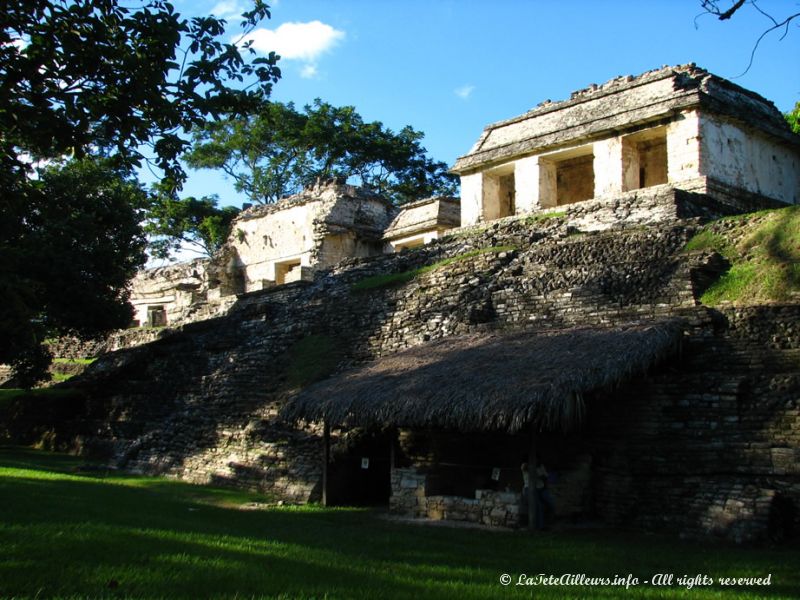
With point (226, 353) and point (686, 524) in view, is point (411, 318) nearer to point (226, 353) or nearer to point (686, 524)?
point (226, 353)

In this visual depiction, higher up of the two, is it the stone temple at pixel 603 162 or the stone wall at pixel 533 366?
the stone temple at pixel 603 162

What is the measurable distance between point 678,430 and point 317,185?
53.9 feet

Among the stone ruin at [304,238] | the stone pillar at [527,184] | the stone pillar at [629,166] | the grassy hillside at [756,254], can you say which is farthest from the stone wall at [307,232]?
the grassy hillside at [756,254]

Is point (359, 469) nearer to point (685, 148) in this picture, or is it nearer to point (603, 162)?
point (603, 162)

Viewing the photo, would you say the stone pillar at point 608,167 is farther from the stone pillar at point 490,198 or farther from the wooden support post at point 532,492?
the wooden support post at point 532,492

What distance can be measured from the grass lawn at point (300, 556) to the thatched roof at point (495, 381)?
3.73 ft

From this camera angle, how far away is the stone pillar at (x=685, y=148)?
48.3 feet

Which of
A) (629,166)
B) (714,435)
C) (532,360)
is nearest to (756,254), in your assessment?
(714,435)

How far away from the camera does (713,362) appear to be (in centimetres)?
903

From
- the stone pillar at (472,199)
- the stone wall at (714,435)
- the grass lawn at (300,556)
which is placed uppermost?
the stone pillar at (472,199)

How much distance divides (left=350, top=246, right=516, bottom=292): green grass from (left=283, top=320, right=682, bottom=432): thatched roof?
339 centimetres

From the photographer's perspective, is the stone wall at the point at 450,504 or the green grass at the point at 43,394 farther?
the green grass at the point at 43,394

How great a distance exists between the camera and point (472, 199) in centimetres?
1819

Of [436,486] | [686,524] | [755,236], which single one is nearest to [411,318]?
[436,486]
